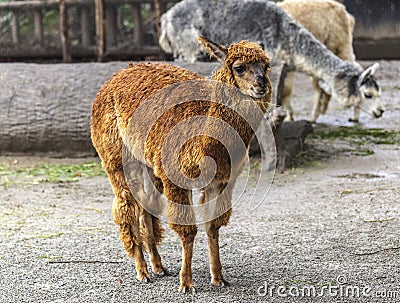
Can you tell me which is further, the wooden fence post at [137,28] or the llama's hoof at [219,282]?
the wooden fence post at [137,28]

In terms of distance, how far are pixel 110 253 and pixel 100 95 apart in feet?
3.39

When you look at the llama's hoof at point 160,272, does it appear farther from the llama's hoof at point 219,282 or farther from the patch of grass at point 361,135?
the patch of grass at point 361,135

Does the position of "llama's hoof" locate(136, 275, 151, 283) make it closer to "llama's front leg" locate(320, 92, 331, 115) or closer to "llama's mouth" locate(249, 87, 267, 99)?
"llama's mouth" locate(249, 87, 267, 99)

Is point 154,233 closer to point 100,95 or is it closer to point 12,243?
point 100,95

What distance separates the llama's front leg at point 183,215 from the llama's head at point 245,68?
1.98 feet

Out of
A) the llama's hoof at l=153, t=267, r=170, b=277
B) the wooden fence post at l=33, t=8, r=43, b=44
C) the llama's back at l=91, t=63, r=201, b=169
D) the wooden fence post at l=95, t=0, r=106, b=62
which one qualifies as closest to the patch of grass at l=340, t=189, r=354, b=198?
the llama's hoof at l=153, t=267, r=170, b=277

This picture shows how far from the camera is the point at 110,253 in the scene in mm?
4578

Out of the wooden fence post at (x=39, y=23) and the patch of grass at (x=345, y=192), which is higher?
the patch of grass at (x=345, y=192)

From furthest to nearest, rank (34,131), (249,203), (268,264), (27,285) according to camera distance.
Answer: (34,131)
(249,203)
(268,264)
(27,285)

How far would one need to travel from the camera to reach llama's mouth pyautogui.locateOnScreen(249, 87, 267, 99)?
352cm

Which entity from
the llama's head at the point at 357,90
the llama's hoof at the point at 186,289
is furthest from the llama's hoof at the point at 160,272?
the llama's head at the point at 357,90

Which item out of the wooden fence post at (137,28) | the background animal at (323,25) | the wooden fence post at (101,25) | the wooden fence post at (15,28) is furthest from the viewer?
the wooden fence post at (15,28)

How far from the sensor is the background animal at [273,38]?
8133 mm

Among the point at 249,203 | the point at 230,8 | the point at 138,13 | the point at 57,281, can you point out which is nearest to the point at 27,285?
the point at 57,281
